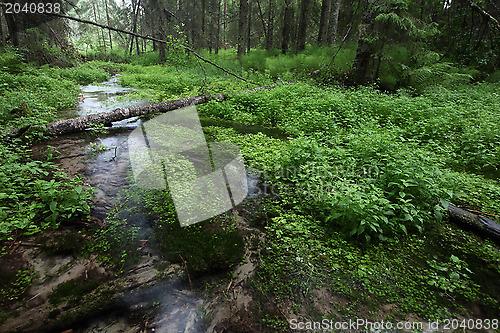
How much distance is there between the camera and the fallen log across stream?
5711 mm

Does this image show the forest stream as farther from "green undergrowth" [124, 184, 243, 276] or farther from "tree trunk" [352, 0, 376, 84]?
"tree trunk" [352, 0, 376, 84]

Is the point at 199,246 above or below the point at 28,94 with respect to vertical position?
below

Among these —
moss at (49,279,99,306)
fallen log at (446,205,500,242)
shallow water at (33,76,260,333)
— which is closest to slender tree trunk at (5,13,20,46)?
shallow water at (33,76,260,333)

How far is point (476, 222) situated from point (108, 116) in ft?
27.6

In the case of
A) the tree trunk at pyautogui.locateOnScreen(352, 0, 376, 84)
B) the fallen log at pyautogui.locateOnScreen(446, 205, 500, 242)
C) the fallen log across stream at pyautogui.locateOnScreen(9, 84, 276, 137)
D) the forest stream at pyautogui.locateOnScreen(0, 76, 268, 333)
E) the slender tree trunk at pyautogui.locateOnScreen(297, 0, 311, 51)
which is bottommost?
the forest stream at pyautogui.locateOnScreen(0, 76, 268, 333)

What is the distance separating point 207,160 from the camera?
5219 mm

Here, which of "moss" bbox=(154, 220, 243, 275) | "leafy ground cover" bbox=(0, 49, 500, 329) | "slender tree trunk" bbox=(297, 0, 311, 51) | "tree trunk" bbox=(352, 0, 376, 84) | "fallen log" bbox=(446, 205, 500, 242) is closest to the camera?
"leafy ground cover" bbox=(0, 49, 500, 329)

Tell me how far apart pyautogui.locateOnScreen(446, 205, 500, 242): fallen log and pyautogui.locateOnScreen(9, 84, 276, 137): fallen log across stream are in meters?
7.83

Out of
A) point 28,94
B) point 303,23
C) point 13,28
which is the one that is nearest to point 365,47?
point 303,23

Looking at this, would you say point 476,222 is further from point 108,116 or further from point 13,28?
point 13,28

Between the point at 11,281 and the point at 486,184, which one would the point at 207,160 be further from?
the point at 486,184

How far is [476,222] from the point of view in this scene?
3352 millimetres

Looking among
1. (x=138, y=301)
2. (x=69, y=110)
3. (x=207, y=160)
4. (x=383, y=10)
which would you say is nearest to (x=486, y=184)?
(x=207, y=160)

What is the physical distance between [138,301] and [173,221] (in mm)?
1223
